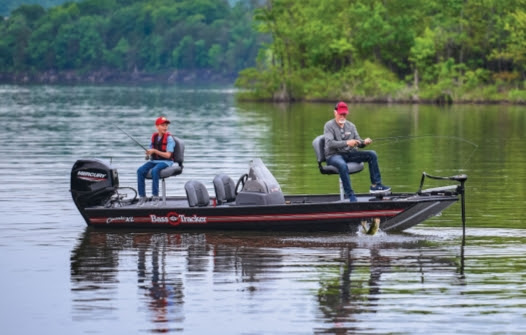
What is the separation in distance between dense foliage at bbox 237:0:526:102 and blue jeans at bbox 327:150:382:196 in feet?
A: 195

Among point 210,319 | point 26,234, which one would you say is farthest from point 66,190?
point 210,319

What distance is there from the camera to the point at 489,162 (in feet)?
103

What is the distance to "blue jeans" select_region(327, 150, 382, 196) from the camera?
18453 millimetres

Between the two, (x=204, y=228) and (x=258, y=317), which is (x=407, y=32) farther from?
(x=258, y=317)

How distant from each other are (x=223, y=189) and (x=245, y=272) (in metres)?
3.73

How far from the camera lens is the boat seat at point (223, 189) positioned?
1894 cm

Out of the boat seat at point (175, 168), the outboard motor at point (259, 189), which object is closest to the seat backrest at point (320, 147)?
the outboard motor at point (259, 189)

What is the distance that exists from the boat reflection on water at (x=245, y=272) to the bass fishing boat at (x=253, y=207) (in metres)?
0.18

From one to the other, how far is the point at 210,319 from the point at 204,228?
228 inches

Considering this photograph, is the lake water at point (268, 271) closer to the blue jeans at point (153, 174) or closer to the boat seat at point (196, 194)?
the boat seat at point (196, 194)

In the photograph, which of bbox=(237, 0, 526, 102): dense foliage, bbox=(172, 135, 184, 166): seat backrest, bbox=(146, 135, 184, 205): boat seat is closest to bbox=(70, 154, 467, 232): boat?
bbox=(146, 135, 184, 205): boat seat

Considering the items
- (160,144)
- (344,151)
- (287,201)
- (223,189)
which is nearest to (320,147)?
(344,151)

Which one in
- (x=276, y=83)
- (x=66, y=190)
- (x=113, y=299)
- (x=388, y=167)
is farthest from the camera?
(x=276, y=83)

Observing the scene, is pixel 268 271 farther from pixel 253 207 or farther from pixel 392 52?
pixel 392 52
